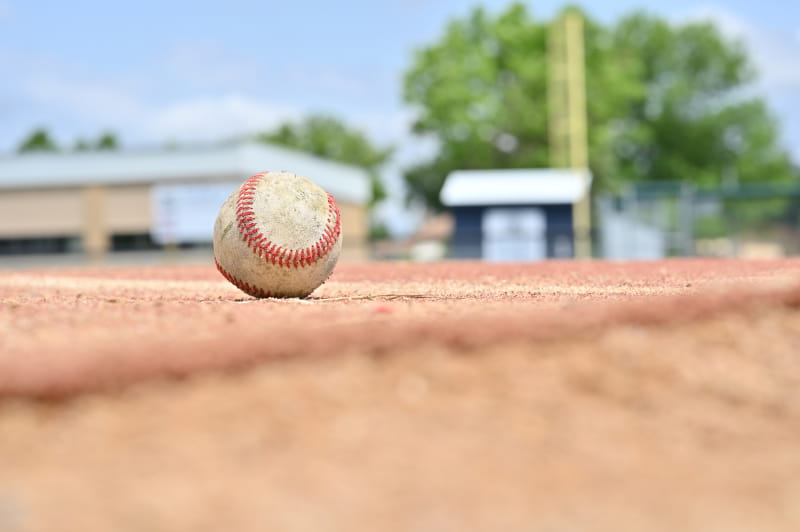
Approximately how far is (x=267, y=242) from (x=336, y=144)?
182 ft

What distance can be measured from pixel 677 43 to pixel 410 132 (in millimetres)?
21529

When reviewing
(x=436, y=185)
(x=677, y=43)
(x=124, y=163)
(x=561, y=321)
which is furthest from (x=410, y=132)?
(x=561, y=321)

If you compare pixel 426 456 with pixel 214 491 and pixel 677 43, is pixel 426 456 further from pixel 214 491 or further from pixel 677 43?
pixel 677 43

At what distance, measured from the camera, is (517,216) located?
87.7 ft

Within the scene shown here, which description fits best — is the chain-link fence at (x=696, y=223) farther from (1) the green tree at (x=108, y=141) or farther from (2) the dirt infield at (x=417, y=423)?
(1) the green tree at (x=108, y=141)

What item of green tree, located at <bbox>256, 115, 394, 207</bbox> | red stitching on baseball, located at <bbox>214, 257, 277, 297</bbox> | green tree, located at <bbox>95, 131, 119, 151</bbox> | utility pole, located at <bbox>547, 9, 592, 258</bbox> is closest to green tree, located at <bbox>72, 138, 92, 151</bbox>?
green tree, located at <bbox>95, 131, 119, 151</bbox>

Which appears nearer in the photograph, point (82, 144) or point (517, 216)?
point (517, 216)

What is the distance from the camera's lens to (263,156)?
33.5m

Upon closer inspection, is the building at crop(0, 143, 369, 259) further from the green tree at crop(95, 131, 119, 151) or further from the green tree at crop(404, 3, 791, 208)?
the green tree at crop(95, 131, 119, 151)

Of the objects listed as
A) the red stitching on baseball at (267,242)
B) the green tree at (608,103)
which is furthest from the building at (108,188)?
the red stitching on baseball at (267,242)

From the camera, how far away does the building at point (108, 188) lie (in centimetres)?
3266

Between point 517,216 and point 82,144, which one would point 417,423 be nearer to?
point 517,216

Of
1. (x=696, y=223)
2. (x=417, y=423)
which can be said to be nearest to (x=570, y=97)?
(x=696, y=223)

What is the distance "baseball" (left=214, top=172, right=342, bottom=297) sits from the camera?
686 cm
